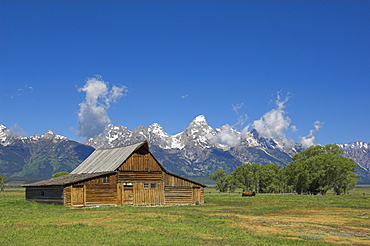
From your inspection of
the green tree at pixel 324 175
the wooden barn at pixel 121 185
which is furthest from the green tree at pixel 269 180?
the wooden barn at pixel 121 185

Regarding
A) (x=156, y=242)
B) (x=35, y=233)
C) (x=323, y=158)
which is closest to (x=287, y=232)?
(x=156, y=242)

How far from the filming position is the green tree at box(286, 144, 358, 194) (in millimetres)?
102812

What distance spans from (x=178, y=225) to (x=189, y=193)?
105 ft

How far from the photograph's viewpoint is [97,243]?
22703 millimetres

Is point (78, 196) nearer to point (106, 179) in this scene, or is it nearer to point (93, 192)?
point (93, 192)

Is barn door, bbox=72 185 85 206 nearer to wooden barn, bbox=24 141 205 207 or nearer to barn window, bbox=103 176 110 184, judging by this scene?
wooden barn, bbox=24 141 205 207

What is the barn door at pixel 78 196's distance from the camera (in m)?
52.2

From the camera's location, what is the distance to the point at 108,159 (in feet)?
204

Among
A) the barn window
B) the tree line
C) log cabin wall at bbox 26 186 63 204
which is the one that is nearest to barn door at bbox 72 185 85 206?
log cabin wall at bbox 26 186 63 204

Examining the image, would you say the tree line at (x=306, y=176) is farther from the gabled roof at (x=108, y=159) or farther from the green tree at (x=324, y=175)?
the gabled roof at (x=108, y=159)

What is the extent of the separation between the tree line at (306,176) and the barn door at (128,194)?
62.8 meters

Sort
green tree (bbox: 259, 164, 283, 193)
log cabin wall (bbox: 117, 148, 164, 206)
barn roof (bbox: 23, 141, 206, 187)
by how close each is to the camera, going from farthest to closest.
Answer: green tree (bbox: 259, 164, 283, 193) → log cabin wall (bbox: 117, 148, 164, 206) → barn roof (bbox: 23, 141, 206, 187)

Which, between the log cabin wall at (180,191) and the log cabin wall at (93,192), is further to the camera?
the log cabin wall at (180,191)

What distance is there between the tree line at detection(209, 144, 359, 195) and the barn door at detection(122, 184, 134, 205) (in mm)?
62834
